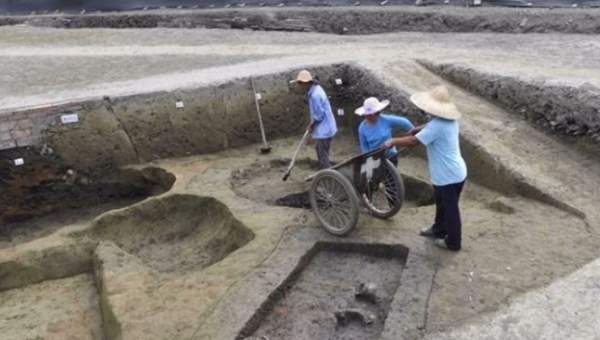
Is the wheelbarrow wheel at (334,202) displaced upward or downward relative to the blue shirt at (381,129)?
downward

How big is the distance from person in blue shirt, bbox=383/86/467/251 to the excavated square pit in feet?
1.98

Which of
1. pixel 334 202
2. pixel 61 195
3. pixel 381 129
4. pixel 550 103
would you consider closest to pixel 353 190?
pixel 334 202

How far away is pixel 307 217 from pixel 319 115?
171cm

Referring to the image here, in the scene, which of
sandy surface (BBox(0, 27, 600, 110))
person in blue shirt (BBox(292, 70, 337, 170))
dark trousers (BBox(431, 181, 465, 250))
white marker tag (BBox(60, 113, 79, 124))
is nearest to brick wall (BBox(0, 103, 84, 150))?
white marker tag (BBox(60, 113, 79, 124))

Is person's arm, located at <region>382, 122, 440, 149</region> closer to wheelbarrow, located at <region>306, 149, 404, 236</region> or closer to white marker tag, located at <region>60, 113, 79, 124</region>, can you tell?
wheelbarrow, located at <region>306, 149, 404, 236</region>

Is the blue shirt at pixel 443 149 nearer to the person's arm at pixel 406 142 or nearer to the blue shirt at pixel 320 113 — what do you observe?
the person's arm at pixel 406 142

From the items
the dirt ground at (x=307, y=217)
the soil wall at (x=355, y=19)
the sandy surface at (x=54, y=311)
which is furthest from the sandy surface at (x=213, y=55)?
the sandy surface at (x=54, y=311)

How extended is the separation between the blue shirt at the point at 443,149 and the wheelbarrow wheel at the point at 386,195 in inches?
25.1

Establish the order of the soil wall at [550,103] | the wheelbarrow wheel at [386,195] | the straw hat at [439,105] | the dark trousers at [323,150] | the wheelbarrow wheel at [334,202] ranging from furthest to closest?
the dark trousers at [323,150]
the soil wall at [550,103]
the wheelbarrow wheel at [386,195]
the wheelbarrow wheel at [334,202]
the straw hat at [439,105]

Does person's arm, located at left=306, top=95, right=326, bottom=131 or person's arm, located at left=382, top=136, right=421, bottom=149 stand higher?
person's arm, located at left=382, top=136, right=421, bottom=149

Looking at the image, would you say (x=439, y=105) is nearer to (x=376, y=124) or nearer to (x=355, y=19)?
(x=376, y=124)

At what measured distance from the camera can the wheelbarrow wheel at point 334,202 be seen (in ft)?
21.0

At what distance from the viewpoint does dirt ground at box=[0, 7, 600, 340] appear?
5641mm

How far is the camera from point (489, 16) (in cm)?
1452
